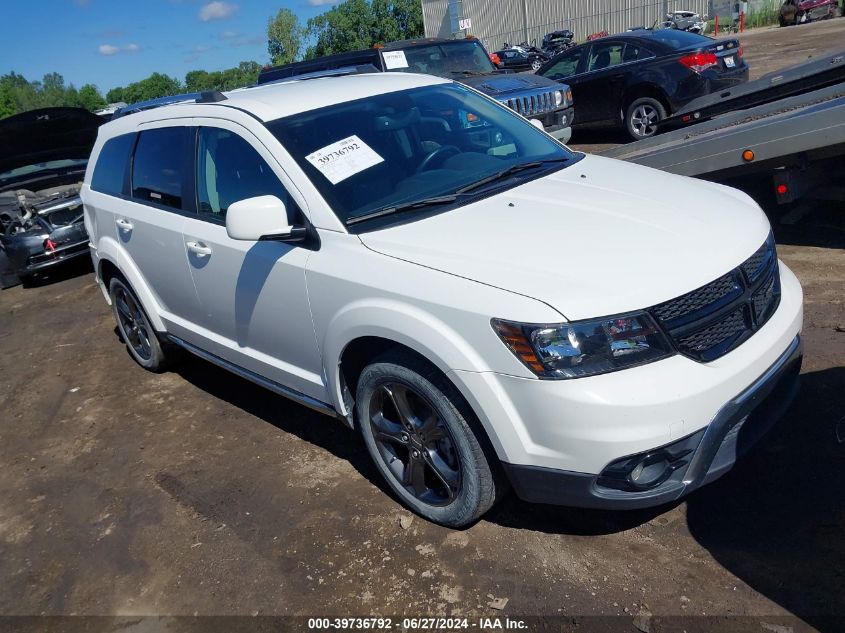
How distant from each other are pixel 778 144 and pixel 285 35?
103752mm

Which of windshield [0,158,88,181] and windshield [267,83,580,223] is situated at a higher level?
windshield [267,83,580,223]

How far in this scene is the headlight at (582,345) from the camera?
2.54 m

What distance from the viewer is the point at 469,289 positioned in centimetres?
→ 270

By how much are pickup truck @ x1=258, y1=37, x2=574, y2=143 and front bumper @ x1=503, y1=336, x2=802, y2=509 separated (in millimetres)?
7154

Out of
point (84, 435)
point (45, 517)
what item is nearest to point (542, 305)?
point (45, 517)

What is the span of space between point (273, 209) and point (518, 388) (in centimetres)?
138

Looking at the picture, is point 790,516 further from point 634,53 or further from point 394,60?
point 634,53

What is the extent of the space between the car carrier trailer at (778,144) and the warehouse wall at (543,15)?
133ft

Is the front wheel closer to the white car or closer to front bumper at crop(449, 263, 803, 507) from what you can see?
the white car

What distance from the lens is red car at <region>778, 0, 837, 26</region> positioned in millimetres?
33062

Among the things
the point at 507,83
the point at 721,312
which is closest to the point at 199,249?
the point at 721,312

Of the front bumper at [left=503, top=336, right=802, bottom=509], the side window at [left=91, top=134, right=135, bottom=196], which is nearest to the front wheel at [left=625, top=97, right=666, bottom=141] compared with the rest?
the side window at [left=91, top=134, right=135, bottom=196]

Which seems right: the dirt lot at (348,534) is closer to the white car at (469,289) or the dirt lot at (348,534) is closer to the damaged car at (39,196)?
the white car at (469,289)

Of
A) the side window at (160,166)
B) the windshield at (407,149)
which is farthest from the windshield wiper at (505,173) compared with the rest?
the side window at (160,166)
